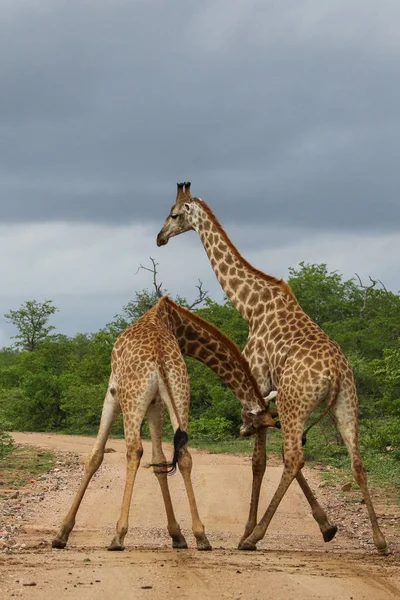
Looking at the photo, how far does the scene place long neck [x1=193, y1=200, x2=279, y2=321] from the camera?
1179 centimetres

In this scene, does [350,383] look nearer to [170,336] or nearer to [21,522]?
[170,336]

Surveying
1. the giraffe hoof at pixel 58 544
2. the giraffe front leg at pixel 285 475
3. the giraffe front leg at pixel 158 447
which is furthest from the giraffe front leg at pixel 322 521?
the giraffe hoof at pixel 58 544

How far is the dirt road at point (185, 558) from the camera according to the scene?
732 centimetres

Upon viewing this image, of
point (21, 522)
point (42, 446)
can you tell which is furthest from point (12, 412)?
point (21, 522)

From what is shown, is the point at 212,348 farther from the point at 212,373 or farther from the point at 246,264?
the point at 212,373

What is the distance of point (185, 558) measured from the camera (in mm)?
8781

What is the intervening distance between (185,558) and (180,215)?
504 centimetres

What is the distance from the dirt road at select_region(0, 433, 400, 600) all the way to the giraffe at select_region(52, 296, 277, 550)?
418 mm

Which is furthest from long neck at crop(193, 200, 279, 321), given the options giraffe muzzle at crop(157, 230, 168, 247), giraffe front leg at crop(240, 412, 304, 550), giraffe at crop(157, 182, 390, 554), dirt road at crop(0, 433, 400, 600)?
dirt road at crop(0, 433, 400, 600)

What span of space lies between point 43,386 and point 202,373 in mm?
5943

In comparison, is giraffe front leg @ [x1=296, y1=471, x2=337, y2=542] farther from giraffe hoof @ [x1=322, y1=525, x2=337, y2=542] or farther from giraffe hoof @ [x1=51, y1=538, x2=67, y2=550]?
giraffe hoof @ [x1=51, y1=538, x2=67, y2=550]

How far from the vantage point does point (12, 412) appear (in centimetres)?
3097

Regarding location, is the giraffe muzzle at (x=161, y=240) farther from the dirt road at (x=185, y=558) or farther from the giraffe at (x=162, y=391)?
the dirt road at (x=185, y=558)

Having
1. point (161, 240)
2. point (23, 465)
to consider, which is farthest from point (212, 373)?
point (161, 240)
